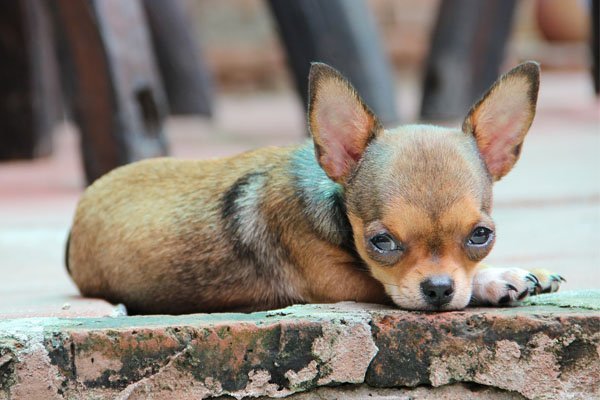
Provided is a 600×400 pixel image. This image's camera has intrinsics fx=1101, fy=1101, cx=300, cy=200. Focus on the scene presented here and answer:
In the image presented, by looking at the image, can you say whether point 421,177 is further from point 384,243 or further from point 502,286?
point 502,286

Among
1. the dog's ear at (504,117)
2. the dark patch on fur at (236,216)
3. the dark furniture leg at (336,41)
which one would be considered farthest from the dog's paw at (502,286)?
the dark furniture leg at (336,41)

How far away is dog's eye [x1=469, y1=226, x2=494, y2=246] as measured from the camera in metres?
2.77

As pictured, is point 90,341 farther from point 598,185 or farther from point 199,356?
point 598,185

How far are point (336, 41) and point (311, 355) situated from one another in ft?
15.8

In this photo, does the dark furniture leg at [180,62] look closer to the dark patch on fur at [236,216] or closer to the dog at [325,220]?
the dog at [325,220]

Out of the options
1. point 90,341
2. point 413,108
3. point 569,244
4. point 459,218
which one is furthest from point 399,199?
point 413,108

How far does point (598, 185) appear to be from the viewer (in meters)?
5.84

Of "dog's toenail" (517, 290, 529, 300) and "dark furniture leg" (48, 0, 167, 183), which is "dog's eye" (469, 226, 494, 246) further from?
"dark furniture leg" (48, 0, 167, 183)

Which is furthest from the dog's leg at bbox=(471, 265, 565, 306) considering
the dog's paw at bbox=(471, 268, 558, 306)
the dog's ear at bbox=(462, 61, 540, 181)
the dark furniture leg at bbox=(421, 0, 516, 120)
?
the dark furniture leg at bbox=(421, 0, 516, 120)

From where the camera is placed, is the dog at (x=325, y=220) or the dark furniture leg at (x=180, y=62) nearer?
the dog at (x=325, y=220)

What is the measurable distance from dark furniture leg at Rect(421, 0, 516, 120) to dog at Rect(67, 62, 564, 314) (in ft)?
18.1

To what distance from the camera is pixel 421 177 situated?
9.18 feet

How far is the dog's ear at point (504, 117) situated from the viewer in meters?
2.98

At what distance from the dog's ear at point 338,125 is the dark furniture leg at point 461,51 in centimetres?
593
